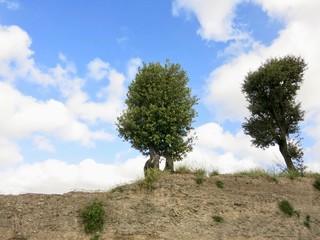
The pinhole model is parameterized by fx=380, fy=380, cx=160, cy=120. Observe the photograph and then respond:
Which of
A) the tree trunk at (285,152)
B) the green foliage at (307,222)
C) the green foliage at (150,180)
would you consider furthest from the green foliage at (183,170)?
the tree trunk at (285,152)

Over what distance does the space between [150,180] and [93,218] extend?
12.6ft

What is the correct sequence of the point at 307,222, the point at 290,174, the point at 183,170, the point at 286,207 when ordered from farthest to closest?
the point at 290,174
the point at 183,170
the point at 286,207
the point at 307,222

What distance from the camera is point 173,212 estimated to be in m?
19.8

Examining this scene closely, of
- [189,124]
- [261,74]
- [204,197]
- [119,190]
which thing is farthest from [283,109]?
[119,190]

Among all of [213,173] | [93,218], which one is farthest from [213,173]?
[93,218]

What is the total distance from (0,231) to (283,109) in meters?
24.5

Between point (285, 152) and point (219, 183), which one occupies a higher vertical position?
point (285, 152)

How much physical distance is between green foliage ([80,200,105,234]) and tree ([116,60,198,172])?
8.09m

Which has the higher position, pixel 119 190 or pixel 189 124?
pixel 189 124

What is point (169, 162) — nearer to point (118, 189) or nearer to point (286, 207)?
point (118, 189)

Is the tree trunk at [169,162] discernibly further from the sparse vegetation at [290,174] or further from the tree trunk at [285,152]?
the tree trunk at [285,152]

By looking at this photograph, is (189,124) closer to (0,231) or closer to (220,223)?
(220,223)

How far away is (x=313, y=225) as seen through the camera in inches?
862

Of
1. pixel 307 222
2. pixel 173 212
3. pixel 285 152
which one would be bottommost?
pixel 307 222
